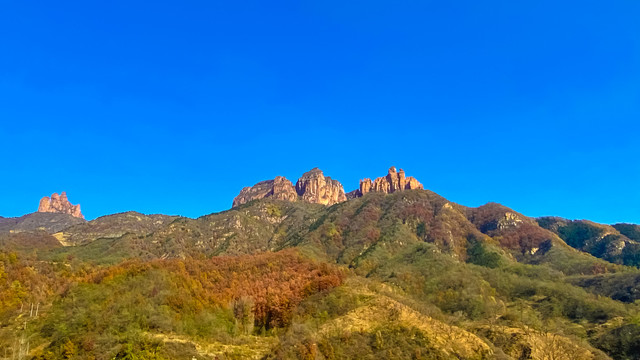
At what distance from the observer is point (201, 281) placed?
→ 7531cm

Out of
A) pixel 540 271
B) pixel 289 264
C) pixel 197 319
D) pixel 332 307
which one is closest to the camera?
pixel 197 319

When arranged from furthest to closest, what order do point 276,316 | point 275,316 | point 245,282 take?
point 245,282 < point 275,316 < point 276,316

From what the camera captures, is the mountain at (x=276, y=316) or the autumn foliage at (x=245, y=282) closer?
the mountain at (x=276, y=316)

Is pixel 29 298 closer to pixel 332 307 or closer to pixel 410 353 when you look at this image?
pixel 332 307

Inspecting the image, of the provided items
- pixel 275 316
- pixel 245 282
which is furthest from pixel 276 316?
pixel 245 282

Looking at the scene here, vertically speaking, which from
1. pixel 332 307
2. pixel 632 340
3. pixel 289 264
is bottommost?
pixel 632 340

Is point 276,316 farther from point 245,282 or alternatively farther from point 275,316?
point 245,282

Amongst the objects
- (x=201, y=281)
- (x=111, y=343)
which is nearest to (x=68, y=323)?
(x=111, y=343)

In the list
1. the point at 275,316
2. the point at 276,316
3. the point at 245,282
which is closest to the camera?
the point at 276,316

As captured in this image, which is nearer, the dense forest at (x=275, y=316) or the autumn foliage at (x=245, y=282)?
the dense forest at (x=275, y=316)

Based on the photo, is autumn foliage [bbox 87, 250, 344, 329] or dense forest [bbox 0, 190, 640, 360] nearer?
dense forest [bbox 0, 190, 640, 360]

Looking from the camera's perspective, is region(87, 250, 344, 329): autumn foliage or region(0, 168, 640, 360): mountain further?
region(87, 250, 344, 329): autumn foliage

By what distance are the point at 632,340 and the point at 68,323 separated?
3710 inches

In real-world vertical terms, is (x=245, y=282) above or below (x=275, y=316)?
above
